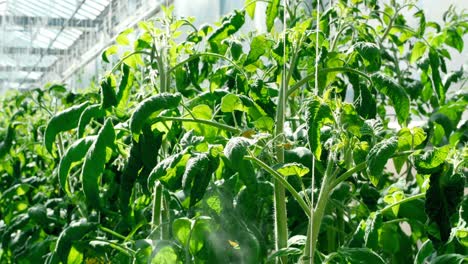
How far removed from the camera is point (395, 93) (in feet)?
5.21

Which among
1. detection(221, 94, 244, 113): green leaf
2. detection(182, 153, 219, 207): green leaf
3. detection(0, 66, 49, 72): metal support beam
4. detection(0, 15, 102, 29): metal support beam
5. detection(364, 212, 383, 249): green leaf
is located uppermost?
detection(0, 15, 102, 29): metal support beam

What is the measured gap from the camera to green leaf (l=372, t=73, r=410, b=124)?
158 centimetres

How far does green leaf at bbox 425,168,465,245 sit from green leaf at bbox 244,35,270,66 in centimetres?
48

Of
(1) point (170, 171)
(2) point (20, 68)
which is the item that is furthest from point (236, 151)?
(2) point (20, 68)

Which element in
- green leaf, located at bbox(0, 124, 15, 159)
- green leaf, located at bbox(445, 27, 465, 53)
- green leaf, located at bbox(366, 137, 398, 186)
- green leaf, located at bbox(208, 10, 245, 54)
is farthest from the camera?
green leaf, located at bbox(0, 124, 15, 159)

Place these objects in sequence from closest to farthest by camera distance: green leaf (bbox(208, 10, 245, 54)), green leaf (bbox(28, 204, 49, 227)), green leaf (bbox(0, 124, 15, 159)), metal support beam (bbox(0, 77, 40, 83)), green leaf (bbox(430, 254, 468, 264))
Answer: green leaf (bbox(430, 254, 468, 264)), green leaf (bbox(208, 10, 245, 54)), green leaf (bbox(28, 204, 49, 227)), green leaf (bbox(0, 124, 15, 159)), metal support beam (bbox(0, 77, 40, 83))

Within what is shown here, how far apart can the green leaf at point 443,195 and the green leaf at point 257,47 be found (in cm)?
48

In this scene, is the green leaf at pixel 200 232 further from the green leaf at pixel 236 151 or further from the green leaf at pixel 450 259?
the green leaf at pixel 450 259

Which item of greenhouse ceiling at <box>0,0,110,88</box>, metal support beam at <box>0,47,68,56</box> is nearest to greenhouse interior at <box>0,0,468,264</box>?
greenhouse ceiling at <box>0,0,110,88</box>

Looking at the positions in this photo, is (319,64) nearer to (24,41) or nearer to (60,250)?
(60,250)

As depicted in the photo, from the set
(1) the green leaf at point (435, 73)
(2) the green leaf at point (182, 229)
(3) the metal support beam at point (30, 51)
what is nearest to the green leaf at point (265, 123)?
(2) the green leaf at point (182, 229)

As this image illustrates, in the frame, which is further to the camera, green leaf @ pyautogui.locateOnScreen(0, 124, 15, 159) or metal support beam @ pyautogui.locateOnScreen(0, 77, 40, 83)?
metal support beam @ pyautogui.locateOnScreen(0, 77, 40, 83)

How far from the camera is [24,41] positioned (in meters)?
8.80

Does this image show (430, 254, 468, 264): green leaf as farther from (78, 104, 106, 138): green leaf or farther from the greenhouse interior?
(78, 104, 106, 138): green leaf
